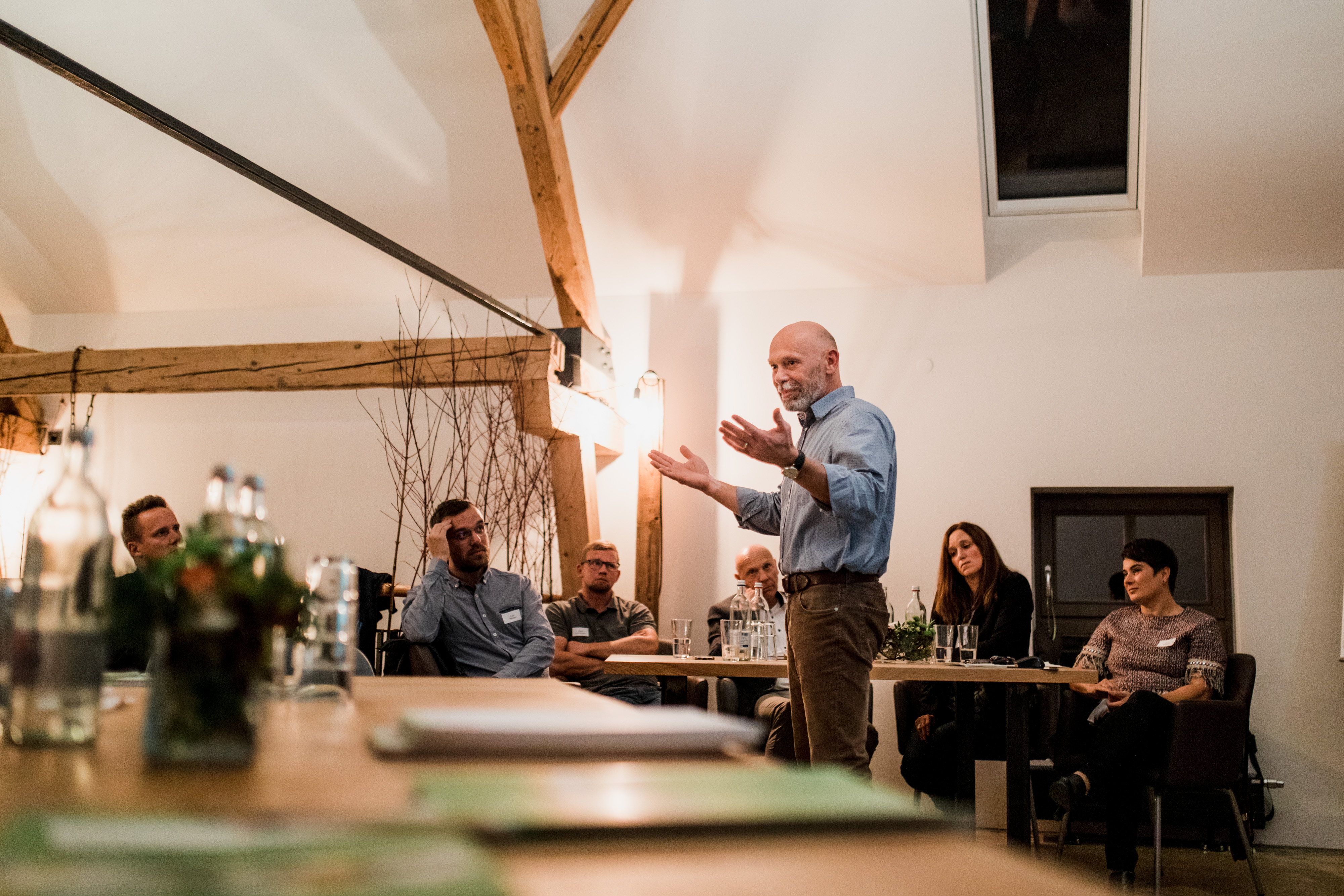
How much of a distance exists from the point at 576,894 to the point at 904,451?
5627 millimetres

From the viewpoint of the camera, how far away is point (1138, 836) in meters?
5.02

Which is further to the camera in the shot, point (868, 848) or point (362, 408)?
point (362, 408)

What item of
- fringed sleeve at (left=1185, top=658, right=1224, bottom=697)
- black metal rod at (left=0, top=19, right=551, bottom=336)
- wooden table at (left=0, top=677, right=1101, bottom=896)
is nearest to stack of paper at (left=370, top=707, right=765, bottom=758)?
wooden table at (left=0, top=677, right=1101, bottom=896)

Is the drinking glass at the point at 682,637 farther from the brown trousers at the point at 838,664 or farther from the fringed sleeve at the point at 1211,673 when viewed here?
the fringed sleeve at the point at 1211,673

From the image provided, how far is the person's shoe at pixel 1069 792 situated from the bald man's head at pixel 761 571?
5.27 ft

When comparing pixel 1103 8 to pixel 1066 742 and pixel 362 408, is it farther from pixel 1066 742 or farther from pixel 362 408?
pixel 362 408

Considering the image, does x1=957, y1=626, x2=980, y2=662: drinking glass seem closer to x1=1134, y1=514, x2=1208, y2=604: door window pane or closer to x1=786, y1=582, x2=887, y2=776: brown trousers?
x1=786, y1=582, x2=887, y2=776: brown trousers

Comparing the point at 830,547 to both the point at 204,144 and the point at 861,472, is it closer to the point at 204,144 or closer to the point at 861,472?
the point at 861,472

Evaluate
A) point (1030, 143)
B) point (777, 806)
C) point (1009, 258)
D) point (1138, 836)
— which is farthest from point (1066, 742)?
point (777, 806)

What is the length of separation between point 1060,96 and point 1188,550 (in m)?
2.41

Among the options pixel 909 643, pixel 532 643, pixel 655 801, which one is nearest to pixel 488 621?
pixel 532 643

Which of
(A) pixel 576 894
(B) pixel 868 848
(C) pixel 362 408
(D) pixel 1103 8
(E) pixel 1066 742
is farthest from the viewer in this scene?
(C) pixel 362 408

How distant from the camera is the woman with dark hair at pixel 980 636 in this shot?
171 inches

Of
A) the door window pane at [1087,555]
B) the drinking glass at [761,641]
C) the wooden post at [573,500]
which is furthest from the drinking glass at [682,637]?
the door window pane at [1087,555]
